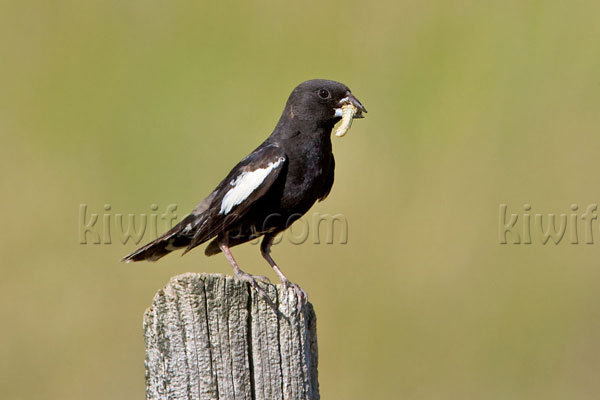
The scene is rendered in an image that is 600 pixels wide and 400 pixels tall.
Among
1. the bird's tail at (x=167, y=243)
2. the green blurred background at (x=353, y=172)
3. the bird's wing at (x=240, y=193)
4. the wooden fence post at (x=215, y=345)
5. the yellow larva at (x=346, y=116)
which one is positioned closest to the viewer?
the wooden fence post at (x=215, y=345)

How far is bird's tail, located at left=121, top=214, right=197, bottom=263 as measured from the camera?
201 inches

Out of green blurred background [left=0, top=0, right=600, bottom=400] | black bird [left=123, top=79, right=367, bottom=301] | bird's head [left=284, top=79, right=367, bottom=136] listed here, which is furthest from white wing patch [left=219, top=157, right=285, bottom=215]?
green blurred background [left=0, top=0, right=600, bottom=400]

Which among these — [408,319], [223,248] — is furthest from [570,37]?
[223,248]

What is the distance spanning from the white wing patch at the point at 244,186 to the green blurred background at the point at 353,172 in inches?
104

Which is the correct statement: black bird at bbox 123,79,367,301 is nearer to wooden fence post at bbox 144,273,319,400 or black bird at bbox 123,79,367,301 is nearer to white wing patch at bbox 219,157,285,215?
white wing patch at bbox 219,157,285,215

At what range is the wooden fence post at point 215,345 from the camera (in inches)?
124

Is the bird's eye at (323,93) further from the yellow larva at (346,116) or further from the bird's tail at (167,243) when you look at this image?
the bird's tail at (167,243)

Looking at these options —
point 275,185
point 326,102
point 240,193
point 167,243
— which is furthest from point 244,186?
point 326,102

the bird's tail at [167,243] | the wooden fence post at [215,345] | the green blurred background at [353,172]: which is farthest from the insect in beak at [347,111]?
the green blurred background at [353,172]

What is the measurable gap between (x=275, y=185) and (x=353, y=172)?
3095mm

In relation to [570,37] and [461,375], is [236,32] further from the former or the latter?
[461,375]

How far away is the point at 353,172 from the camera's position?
7.98 m

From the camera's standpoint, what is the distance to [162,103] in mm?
8734

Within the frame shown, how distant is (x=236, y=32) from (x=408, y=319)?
3837mm
